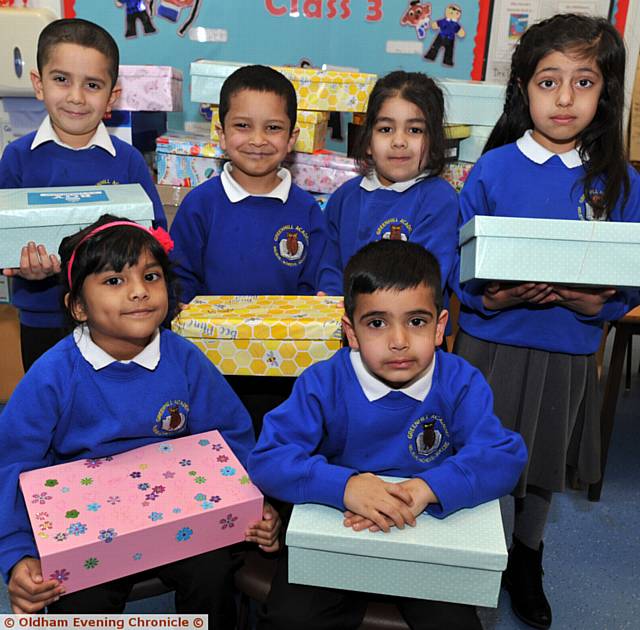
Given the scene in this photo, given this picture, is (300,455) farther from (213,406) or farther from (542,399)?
(542,399)

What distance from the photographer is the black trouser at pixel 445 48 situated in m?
2.92

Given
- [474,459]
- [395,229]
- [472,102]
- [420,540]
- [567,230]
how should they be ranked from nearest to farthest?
[420,540], [474,459], [567,230], [395,229], [472,102]

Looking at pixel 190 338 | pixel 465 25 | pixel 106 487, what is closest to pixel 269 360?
pixel 190 338

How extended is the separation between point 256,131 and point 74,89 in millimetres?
435

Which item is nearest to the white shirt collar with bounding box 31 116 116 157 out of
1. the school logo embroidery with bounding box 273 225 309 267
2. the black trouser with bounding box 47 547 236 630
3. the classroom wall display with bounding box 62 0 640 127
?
the school logo embroidery with bounding box 273 225 309 267

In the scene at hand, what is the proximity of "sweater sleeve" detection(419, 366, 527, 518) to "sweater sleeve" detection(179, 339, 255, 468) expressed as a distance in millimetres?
402

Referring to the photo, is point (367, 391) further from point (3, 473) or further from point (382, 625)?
point (3, 473)

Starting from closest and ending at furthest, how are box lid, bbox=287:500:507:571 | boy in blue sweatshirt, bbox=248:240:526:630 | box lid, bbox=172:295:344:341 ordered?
box lid, bbox=287:500:507:571
boy in blue sweatshirt, bbox=248:240:526:630
box lid, bbox=172:295:344:341

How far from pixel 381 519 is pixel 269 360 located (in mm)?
513

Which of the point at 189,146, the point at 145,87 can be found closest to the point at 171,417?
the point at 189,146

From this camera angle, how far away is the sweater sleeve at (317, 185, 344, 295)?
5.48 ft

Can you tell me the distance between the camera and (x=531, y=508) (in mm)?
1612

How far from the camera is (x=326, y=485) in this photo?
3.48 ft

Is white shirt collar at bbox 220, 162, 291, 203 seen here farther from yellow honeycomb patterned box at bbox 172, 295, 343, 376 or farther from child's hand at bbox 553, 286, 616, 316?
child's hand at bbox 553, 286, 616, 316
